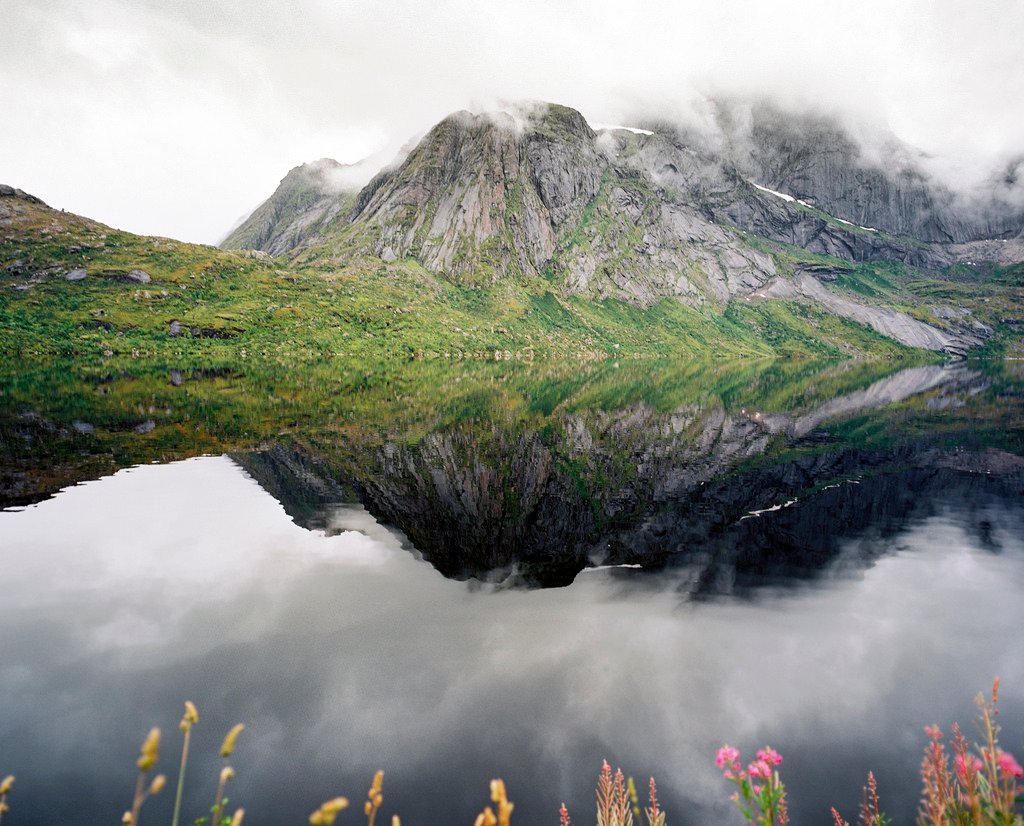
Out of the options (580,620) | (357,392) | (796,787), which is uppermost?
(357,392)

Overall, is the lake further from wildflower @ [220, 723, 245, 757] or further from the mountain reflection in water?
wildflower @ [220, 723, 245, 757]

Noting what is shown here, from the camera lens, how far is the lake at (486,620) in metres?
9.93

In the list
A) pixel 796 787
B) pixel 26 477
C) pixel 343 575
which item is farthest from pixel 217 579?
pixel 26 477

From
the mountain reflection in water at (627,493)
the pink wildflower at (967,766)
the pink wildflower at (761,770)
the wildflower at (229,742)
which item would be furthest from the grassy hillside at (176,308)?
the pink wildflower at (967,766)

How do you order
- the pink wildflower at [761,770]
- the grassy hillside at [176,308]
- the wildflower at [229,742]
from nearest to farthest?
the wildflower at [229,742], the pink wildflower at [761,770], the grassy hillside at [176,308]

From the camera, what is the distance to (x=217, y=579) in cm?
1722

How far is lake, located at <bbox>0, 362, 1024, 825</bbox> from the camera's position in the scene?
9.93 m

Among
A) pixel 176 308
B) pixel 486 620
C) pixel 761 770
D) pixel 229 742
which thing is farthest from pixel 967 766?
pixel 176 308

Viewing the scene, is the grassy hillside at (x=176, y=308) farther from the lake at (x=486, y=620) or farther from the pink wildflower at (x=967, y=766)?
the pink wildflower at (x=967, y=766)

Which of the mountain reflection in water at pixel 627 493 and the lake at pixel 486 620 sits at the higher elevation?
the mountain reflection in water at pixel 627 493

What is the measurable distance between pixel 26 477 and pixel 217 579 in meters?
18.8

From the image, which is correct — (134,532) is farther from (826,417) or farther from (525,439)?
(826,417)

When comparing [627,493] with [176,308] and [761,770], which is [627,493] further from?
[176,308]

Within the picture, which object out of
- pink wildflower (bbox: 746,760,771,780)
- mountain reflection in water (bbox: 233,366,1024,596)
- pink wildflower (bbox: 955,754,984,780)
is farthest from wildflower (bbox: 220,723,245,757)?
mountain reflection in water (bbox: 233,366,1024,596)
